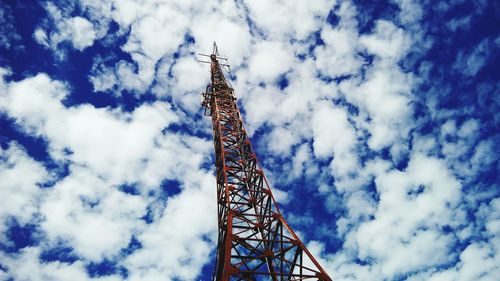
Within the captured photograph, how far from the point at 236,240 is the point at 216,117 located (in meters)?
13.9

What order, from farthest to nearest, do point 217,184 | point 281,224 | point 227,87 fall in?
point 227,87, point 217,184, point 281,224

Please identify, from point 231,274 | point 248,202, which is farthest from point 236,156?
point 231,274

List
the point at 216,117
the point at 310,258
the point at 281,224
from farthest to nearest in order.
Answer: the point at 216,117 < the point at 281,224 < the point at 310,258

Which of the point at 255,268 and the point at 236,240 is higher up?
the point at 236,240

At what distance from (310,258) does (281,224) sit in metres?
2.69

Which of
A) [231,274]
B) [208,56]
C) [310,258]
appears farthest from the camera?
[208,56]

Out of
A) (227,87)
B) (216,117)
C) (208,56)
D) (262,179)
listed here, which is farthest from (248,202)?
(208,56)

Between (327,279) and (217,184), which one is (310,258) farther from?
(217,184)

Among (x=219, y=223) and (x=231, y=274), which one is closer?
(x=231, y=274)

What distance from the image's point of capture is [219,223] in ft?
66.9

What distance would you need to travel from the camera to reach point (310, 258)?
50.2 ft

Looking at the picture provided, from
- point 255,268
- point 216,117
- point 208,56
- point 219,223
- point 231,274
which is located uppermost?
point 208,56

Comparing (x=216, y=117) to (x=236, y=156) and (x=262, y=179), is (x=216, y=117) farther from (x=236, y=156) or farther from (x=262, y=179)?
(x=262, y=179)

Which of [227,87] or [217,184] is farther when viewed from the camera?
[227,87]
